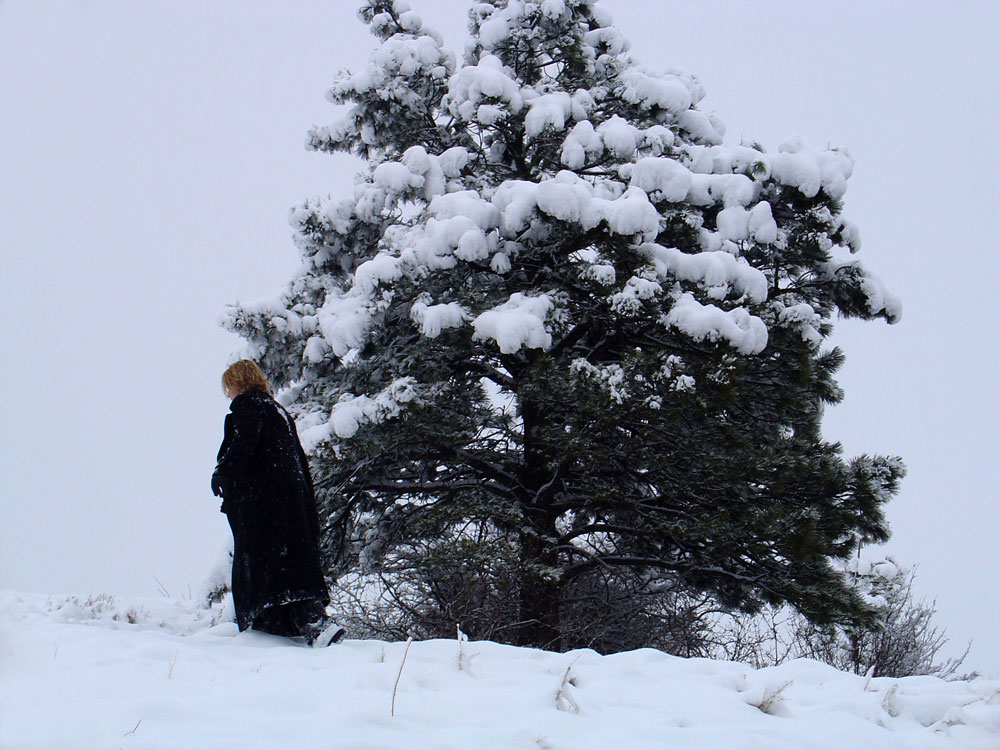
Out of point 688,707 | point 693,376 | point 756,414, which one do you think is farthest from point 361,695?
point 756,414

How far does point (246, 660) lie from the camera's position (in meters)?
4.28

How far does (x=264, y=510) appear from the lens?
17.1 feet

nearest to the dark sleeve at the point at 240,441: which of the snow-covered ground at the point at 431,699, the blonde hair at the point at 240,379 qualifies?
the blonde hair at the point at 240,379

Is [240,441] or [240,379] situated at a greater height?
[240,379]

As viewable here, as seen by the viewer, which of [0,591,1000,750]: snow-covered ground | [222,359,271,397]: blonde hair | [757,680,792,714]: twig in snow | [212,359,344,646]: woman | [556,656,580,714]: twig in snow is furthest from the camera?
[222,359,271,397]: blonde hair

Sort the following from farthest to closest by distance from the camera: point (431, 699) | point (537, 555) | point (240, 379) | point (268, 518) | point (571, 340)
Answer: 1. point (571, 340)
2. point (537, 555)
3. point (240, 379)
4. point (268, 518)
5. point (431, 699)

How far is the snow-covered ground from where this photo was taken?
9.77 ft

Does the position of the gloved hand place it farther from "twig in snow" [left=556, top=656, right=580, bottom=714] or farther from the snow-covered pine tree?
"twig in snow" [left=556, top=656, right=580, bottom=714]

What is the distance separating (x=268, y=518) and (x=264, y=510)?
6 cm

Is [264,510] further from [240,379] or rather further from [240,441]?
[240,379]

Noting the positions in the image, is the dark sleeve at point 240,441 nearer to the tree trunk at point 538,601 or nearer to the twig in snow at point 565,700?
the twig in snow at point 565,700

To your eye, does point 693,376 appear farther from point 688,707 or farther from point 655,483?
point 688,707

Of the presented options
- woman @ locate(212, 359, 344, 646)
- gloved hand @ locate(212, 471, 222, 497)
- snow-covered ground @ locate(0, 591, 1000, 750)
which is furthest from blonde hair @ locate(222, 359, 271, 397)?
snow-covered ground @ locate(0, 591, 1000, 750)

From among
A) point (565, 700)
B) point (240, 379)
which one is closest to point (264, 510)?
point (240, 379)
